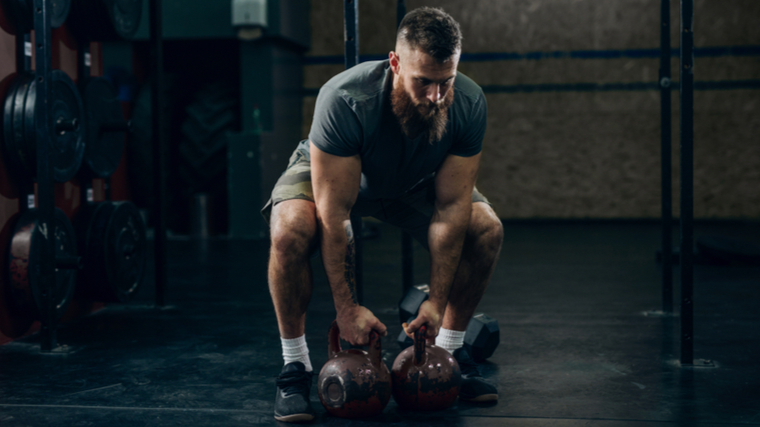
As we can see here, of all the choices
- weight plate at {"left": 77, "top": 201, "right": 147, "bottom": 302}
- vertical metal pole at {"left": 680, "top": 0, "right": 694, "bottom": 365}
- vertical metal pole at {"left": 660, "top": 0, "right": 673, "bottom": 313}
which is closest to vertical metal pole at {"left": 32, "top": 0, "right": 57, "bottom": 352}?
weight plate at {"left": 77, "top": 201, "right": 147, "bottom": 302}

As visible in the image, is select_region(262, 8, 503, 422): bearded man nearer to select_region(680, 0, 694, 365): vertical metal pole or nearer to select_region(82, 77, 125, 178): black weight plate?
select_region(680, 0, 694, 365): vertical metal pole

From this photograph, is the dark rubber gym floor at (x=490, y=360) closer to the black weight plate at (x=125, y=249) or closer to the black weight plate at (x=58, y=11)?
the black weight plate at (x=125, y=249)

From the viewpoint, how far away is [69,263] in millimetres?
2334

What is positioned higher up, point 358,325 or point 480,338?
point 358,325

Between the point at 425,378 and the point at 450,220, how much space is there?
0.37 metres

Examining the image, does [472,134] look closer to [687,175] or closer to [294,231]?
[294,231]

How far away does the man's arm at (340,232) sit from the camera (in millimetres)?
1613

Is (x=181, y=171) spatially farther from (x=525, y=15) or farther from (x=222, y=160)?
(x=525, y=15)

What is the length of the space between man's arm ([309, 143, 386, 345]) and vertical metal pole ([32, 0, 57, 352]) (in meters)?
1.04

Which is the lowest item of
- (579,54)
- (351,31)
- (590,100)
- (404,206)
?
(404,206)

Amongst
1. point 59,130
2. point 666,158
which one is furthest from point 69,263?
point 666,158

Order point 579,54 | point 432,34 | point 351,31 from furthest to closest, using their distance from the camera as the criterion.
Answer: point 579,54 < point 351,31 < point 432,34

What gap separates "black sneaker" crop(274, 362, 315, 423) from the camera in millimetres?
1617

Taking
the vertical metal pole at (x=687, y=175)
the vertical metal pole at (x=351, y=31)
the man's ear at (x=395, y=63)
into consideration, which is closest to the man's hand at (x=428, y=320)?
the man's ear at (x=395, y=63)
